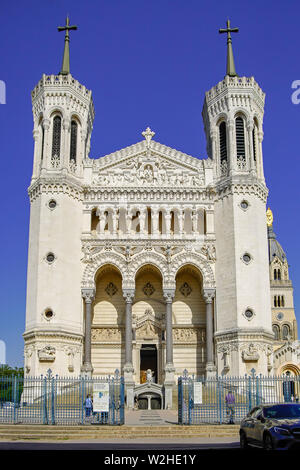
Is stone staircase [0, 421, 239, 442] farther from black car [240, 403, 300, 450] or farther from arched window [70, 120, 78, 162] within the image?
arched window [70, 120, 78, 162]

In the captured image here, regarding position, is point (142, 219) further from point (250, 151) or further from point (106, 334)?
point (250, 151)

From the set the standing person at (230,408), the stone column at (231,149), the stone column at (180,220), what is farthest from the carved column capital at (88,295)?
the standing person at (230,408)

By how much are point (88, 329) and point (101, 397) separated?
13811mm

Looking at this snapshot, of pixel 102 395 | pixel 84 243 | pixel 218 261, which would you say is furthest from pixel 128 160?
pixel 102 395

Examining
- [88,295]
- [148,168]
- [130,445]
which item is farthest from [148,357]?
[130,445]

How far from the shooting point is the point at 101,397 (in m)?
21.8

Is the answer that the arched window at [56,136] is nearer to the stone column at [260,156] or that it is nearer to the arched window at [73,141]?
the arched window at [73,141]

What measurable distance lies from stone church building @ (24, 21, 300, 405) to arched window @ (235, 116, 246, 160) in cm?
8

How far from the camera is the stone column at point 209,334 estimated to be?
34969 millimetres

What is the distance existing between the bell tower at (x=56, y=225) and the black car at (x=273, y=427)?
1930 cm

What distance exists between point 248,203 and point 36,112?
50.3 ft

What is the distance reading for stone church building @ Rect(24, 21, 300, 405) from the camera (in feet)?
114

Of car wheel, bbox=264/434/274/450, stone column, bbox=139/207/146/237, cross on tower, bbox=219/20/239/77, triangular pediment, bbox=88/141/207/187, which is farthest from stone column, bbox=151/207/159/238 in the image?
car wheel, bbox=264/434/274/450

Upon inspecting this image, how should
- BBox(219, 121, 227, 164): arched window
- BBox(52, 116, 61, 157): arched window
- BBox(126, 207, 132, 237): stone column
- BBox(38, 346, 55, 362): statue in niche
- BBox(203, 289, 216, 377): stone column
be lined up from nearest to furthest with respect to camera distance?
1. BBox(38, 346, 55, 362): statue in niche
2. BBox(203, 289, 216, 377): stone column
3. BBox(126, 207, 132, 237): stone column
4. BBox(52, 116, 61, 157): arched window
5. BBox(219, 121, 227, 164): arched window
